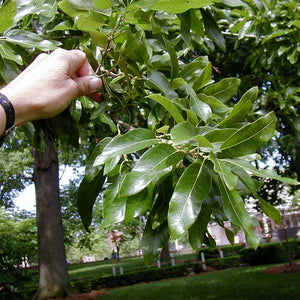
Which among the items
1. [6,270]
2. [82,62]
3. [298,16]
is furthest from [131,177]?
[6,270]

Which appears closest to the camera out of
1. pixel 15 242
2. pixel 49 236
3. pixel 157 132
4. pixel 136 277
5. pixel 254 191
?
pixel 254 191

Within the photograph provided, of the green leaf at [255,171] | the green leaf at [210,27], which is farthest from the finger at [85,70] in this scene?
the green leaf at [210,27]

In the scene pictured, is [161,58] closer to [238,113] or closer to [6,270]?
[238,113]

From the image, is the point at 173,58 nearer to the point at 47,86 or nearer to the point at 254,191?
the point at 47,86

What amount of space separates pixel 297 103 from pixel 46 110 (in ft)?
10.2

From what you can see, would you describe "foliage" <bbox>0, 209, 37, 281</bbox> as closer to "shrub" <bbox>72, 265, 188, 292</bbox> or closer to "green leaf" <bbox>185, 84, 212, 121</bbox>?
"shrub" <bbox>72, 265, 188, 292</bbox>

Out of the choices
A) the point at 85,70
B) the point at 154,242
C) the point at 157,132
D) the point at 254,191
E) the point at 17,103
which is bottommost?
the point at 154,242

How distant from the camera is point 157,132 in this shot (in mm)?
1315

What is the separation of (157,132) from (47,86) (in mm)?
361

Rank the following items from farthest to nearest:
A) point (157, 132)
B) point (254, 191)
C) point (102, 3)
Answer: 1. point (157, 132)
2. point (102, 3)
3. point (254, 191)

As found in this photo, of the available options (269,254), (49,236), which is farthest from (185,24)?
(269,254)

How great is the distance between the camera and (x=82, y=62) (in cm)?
139

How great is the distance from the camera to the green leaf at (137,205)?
1159 mm

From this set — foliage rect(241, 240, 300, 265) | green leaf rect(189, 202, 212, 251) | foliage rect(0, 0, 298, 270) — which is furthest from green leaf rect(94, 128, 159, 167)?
foliage rect(241, 240, 300, 265)
